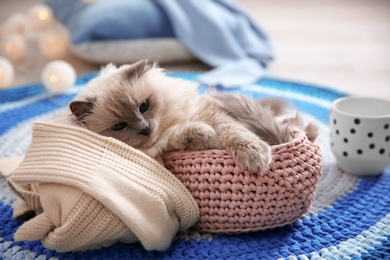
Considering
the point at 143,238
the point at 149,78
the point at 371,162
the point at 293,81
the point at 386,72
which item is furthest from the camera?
the point at 386,72


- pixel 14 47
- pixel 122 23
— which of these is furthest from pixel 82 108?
pixel 14 47

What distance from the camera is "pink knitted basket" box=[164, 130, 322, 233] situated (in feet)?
3.01

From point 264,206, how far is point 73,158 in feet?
1.21

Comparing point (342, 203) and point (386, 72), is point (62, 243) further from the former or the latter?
point (386, 72)

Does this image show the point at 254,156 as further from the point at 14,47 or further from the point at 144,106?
the point at 14,47

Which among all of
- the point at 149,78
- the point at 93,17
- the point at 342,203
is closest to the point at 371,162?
the point at 342,203

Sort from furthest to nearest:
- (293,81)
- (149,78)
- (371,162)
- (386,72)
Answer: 1. (386,72)
2. (293,81)
3. (371,162)
4. (149,78)

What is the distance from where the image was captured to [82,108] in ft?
3.23

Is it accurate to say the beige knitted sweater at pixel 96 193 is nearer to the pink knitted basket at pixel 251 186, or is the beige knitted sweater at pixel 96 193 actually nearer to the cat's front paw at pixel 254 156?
the pink knitted basket at pixel 251 186

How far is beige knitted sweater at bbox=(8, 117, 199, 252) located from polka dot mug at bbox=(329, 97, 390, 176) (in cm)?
47

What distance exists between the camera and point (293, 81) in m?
1.93

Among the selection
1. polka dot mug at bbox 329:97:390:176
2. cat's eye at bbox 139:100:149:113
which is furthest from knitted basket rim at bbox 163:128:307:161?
polka dot mug at bbox 329:97:390:176

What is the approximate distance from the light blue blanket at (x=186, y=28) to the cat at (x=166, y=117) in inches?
43.3

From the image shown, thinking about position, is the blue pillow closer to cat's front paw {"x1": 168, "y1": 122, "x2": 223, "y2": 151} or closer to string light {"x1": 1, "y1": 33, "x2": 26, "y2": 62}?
string light {"x1": 1, "y1": 33, "x2": 26, "y2": 62}
